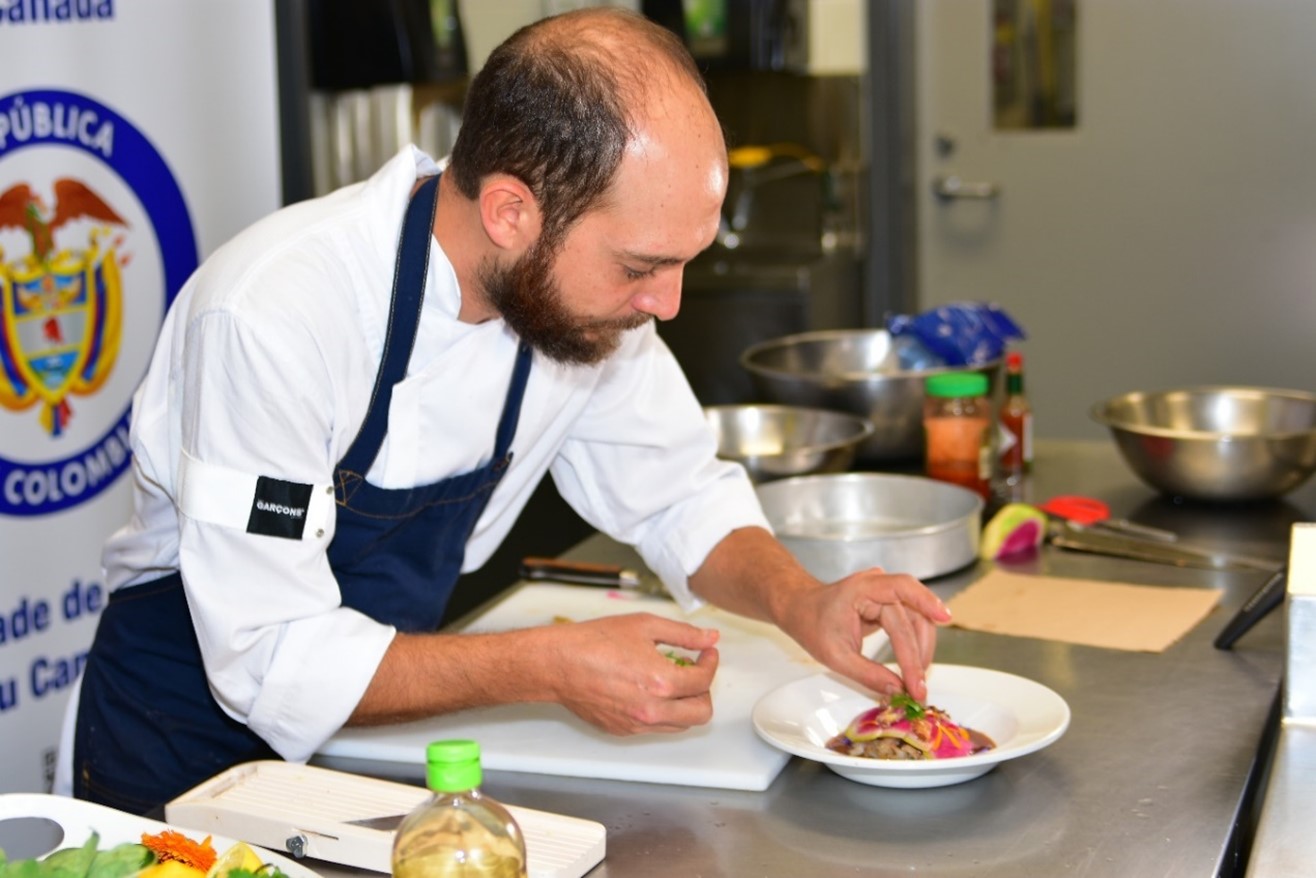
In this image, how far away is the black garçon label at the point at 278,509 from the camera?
1.36 m

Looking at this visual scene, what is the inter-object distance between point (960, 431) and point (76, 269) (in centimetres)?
131

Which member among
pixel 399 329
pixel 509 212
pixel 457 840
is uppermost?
pixel 509 212

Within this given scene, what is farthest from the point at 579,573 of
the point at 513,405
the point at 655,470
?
the point at 513,405

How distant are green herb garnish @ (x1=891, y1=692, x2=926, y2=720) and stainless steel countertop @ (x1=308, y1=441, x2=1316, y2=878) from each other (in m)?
0.08

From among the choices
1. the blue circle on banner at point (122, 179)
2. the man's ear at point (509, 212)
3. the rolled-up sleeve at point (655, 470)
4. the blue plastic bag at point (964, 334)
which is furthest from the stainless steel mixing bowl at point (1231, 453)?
the blue circle on banner at point (122, 179)

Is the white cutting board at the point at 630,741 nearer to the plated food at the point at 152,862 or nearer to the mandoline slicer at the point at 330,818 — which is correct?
the mandoline slicer at the point at 330,818

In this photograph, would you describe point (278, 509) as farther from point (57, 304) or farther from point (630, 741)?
point (57, 304)

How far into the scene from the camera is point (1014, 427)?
248 cm

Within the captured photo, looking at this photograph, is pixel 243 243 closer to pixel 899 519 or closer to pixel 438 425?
pixel 438 425

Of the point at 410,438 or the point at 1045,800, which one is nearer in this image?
the point at 1045,800

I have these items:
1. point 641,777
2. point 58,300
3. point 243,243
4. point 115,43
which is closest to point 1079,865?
point 641,777

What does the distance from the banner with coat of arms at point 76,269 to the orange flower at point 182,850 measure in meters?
1.18

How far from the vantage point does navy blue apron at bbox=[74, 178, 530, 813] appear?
5.29 feet

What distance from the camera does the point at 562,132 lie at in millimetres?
1384
